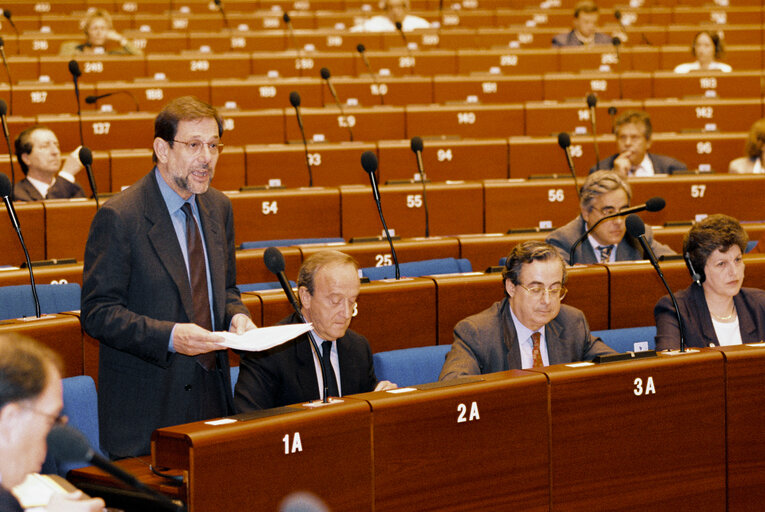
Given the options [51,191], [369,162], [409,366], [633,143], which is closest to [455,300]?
[369,162]

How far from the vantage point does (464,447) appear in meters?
2.02

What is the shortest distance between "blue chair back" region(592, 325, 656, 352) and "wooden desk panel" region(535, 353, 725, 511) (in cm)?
65

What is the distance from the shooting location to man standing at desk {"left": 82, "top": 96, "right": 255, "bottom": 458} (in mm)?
2139

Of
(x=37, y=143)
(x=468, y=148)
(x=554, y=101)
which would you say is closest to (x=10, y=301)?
(x=37, y=143)

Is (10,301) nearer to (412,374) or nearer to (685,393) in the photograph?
(412,374)

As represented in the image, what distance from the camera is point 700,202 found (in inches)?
194

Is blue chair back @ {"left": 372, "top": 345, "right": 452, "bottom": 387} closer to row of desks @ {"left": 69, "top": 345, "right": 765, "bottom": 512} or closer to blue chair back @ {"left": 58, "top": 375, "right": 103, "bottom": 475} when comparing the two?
row of desks @ {"left": 69, "top": 345, "right": 765, "bottom": 512}

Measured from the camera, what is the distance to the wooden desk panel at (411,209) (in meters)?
4.66

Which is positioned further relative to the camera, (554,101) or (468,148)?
(554,101)

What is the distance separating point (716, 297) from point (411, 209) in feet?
6.28

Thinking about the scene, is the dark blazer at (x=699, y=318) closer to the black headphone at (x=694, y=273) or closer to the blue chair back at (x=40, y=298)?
the black headphone at (x=694, y=273)

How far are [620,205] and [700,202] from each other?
141 centimetres

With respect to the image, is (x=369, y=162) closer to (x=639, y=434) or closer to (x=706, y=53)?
(x=639, y=434)

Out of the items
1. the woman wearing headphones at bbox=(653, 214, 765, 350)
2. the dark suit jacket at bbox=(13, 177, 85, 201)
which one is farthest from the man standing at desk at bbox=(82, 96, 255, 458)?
the dark suit jacket at bbox=(13, 177, 85, 201)
